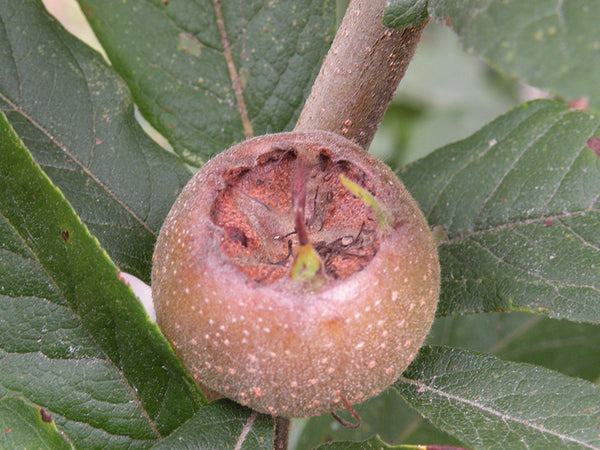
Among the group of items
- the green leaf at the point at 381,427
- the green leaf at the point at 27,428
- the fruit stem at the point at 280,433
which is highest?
the green leaf at the point at 27,428

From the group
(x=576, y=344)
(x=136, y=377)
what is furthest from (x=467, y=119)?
(x=136, y=377)

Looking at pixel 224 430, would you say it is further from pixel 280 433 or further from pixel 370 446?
pixel 370 446

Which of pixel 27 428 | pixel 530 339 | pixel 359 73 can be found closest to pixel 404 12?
pixel 359 73

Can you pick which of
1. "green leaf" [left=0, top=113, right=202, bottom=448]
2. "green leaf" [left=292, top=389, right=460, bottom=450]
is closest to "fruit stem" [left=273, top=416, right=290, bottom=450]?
"green leaf" [left=0, top=113, right=202, bottom=448]

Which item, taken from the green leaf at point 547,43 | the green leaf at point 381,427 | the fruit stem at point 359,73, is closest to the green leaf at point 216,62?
the fruit stem at point 359,73

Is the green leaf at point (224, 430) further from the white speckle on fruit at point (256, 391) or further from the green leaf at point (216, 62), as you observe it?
the green leaf at point (216, 62)

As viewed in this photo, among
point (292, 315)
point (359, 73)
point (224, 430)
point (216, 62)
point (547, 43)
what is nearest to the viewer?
point (547, 43)
